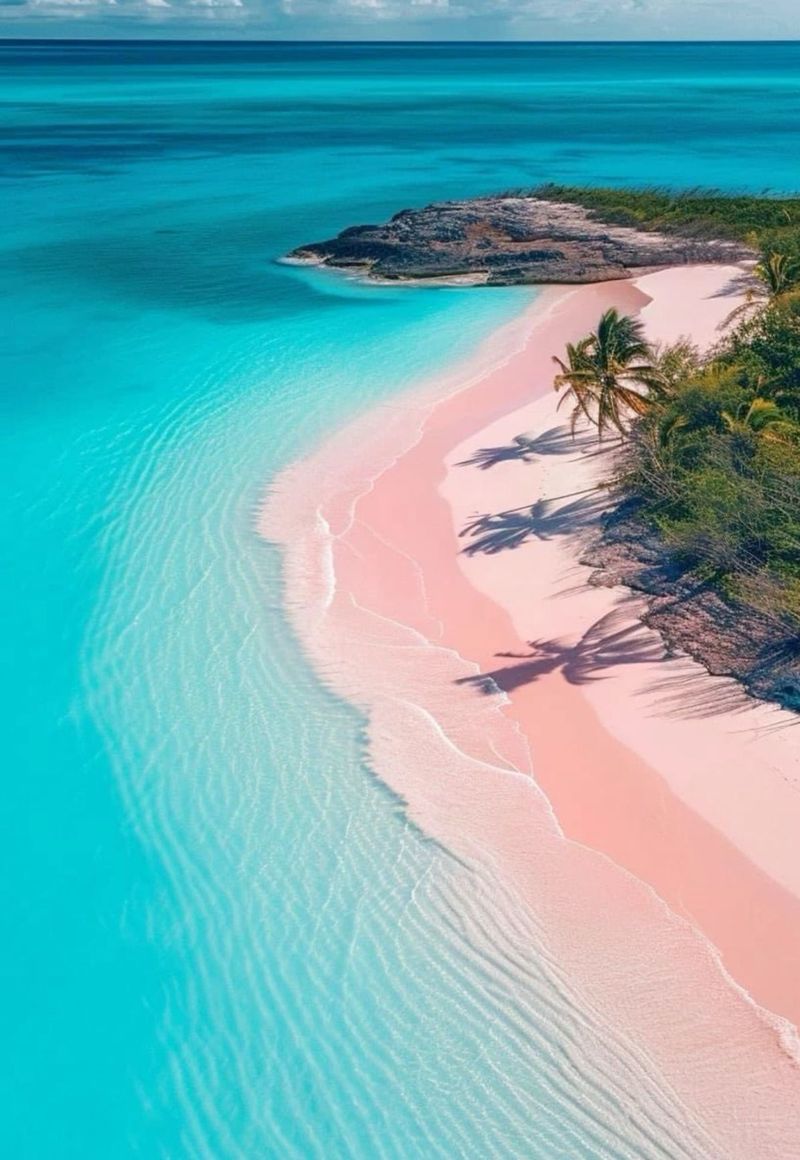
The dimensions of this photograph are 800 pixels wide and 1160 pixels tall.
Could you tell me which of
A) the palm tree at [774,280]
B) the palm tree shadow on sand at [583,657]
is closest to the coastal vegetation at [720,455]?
the palm tree shadow on sand at [583,657]

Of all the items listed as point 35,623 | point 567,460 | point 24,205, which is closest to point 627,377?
point 567,460

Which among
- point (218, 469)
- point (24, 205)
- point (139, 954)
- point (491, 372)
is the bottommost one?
point (139, 954)

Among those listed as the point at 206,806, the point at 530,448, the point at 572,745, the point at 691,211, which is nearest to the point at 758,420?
the point at 530,448

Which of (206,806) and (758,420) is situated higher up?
(758,420)

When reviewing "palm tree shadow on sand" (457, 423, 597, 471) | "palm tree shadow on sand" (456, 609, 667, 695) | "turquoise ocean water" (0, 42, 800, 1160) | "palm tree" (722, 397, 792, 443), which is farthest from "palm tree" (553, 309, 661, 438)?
"turquoise ocean water" (0, 42, 800, 1160)

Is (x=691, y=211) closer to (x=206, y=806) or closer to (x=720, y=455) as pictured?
(x=720, y=455)

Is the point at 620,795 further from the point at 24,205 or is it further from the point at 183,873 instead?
the point at 24,205

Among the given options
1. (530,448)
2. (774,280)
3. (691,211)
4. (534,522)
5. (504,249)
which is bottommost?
(534,522)
